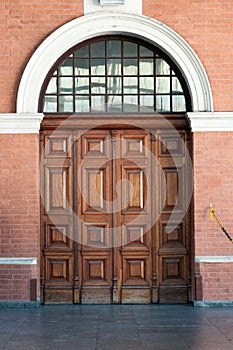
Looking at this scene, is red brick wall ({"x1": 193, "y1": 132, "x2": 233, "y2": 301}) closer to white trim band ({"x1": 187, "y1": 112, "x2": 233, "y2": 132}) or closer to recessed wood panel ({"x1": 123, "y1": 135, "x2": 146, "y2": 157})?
white trim band ({"x1": 187, "y1": 112, "x2": 233, "y2": 132})

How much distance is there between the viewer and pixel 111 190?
10.4 m

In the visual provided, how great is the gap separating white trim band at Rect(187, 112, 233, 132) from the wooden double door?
0.34 meters

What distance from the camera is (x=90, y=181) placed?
1041cm

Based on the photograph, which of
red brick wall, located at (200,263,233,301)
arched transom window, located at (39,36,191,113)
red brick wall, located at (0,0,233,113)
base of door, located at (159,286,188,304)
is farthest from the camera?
arched transom window, located at (39,36,191,113)

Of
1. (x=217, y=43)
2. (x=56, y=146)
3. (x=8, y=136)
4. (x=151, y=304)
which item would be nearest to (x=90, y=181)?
(x=56, y=146)

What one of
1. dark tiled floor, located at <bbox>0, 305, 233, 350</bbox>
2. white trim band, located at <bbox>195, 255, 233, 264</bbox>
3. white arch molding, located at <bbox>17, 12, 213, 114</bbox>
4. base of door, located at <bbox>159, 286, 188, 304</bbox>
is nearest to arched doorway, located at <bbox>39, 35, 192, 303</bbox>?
base of door, located at <bbox>159, 286, 188, 304</bbox>

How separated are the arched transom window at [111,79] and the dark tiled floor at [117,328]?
2.98m

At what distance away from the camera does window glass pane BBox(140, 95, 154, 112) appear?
10492mm

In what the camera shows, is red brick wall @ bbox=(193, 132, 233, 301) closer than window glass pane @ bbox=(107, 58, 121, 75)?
Yes

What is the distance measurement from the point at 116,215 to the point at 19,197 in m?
1.46

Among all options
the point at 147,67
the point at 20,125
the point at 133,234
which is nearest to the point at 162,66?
the point at 147,67

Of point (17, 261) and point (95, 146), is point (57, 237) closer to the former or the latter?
point (17, 261)

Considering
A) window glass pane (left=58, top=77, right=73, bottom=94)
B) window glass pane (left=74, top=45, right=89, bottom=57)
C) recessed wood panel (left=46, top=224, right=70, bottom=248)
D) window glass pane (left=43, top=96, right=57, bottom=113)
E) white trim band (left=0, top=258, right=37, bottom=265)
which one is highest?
window glass pane (left=74, top=45, right=89, bottom=57)

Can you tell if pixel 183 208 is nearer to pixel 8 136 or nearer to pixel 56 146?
pixel 56 146
